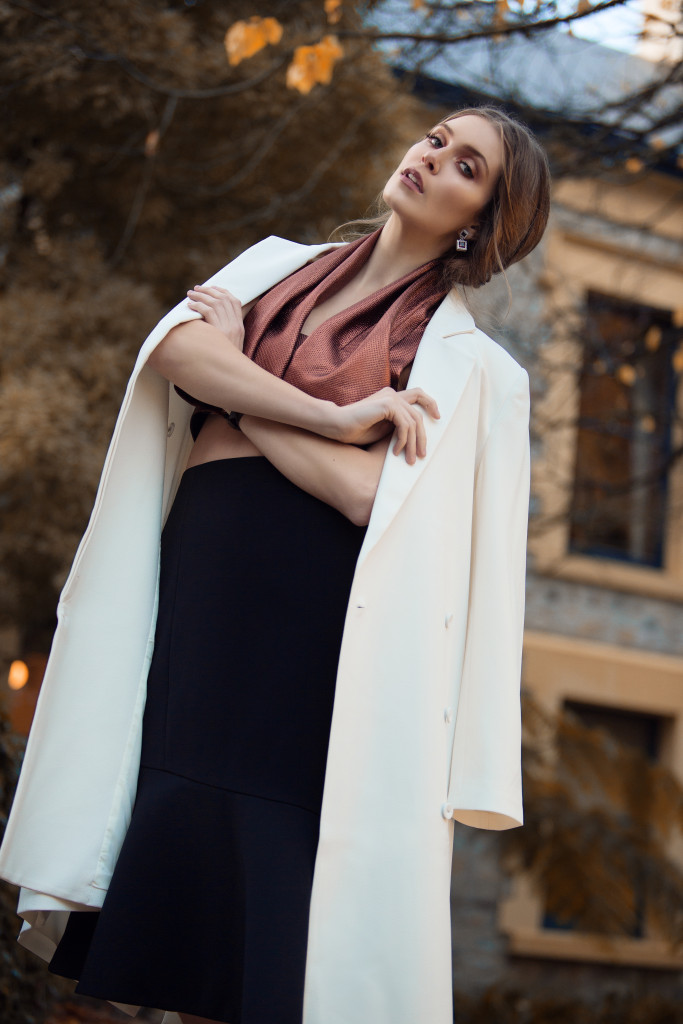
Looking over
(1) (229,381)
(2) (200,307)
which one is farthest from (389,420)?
(2) (200,307)

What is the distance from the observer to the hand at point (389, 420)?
1.67m

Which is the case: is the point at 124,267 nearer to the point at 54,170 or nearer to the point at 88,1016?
the point at 54,170

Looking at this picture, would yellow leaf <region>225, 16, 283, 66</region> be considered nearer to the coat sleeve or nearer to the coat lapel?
the coat lapel

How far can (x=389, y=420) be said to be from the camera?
173 centimetres

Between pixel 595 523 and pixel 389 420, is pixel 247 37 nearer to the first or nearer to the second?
pixel 389 420

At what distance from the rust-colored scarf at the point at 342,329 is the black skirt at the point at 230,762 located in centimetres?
20

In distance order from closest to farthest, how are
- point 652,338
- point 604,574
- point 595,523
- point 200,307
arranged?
point 200,307, point 652,338, point 595,523, point 604,574

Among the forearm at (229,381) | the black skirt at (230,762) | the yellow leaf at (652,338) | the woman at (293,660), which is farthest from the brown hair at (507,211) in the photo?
the yellow leaf at (652,338)

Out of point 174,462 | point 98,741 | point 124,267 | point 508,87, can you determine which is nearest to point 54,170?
point 124,267

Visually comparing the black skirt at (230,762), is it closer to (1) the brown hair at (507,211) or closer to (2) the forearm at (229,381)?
(2) the forearm at (229,381)

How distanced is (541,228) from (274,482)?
812 millimetres

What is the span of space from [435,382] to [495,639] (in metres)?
0.46

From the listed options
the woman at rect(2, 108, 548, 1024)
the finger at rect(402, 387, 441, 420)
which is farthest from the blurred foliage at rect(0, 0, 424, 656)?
the finger at rect(402, 387, 441, 420)

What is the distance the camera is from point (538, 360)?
21.5 ft
